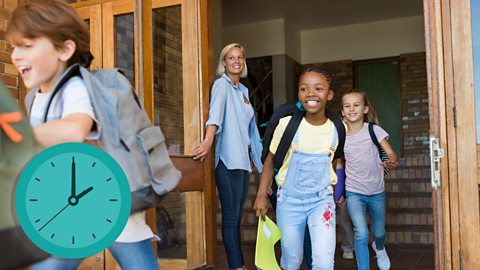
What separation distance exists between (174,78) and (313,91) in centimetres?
122

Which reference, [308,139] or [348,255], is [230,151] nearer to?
[308,139]

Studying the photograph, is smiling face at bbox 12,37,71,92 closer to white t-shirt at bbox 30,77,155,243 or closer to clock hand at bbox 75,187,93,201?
white t-shirt at bbox 30,77,155,243

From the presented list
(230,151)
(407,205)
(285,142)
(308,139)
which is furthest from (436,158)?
(407,205)

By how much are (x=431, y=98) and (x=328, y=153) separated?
0.62 meters

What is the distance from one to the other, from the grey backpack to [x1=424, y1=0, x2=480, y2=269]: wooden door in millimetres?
1989

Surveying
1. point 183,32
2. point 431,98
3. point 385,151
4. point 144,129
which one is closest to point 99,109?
point 144,129

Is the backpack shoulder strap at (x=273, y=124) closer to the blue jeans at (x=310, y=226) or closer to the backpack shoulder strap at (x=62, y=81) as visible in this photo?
the blue jeans at (x=310, y=226)

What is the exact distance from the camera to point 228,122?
404cm

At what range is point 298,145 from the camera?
3.14 metres

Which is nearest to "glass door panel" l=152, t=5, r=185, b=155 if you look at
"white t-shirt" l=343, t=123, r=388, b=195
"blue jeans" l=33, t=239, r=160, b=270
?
"white t-shirt" l=343, t=123, r=388, b=195

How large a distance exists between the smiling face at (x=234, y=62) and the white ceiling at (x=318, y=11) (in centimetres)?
597

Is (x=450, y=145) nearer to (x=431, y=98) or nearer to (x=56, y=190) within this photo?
(x=431, y=98)

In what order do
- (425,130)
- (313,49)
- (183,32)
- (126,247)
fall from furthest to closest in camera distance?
1. (313,49)
2. (425,130)
3. (183,32)
4. (126,247)

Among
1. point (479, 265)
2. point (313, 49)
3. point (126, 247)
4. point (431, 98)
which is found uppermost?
point (313, 49)
